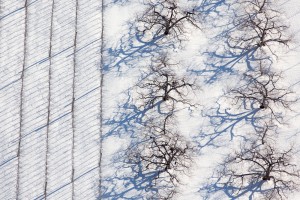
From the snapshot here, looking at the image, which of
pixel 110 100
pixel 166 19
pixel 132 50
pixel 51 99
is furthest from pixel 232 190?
pixel 51 99

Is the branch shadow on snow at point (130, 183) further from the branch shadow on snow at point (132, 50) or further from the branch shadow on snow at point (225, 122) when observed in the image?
the branch shadow on snow at point (132, 50)

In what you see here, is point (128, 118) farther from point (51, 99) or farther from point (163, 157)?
point (51, 99)

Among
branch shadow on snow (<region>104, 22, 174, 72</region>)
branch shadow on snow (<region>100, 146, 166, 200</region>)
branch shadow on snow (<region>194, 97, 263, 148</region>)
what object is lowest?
branch shadow on snow (<region>100, 146, 166, 200</region>)

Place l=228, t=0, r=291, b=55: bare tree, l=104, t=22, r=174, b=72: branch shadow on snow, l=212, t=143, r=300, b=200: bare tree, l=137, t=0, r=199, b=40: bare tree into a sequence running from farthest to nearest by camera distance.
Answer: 1. l=137, t=0, r=199, b=40: bare tree
2. l=228, t=0, r=291, b=55: bare tree
3. l=104, t=22, r=174, b=72: branch shadow on snow
4. l=212, t=143, r=300, b=200: bare tree

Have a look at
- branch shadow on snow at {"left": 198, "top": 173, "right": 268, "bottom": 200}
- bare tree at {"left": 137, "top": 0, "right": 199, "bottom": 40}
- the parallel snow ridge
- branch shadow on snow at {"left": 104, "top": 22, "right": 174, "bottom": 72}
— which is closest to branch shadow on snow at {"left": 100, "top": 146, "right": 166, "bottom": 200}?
the parallel snow ridge

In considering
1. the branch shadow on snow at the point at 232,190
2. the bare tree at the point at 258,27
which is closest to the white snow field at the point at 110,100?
the branch shadow on snow at the point at 232,190

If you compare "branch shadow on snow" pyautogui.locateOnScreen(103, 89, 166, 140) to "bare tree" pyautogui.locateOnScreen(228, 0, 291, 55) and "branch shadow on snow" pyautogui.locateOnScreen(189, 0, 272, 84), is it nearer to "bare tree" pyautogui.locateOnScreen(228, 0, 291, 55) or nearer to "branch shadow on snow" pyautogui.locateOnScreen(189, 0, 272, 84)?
"branch shadow on snow" pyautogui.locateOnScreen(189, 0, 272, 84)
